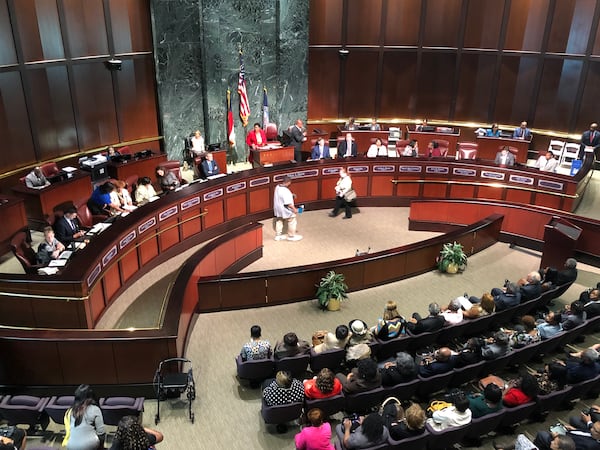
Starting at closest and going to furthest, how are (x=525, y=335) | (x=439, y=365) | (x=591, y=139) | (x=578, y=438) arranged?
(x=578, y=438), (x=439, y=365), (x=525, y=335), (x=591, y=139)

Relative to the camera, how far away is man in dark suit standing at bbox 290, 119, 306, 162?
16.4 meters

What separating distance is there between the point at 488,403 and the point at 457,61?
15.0 metres

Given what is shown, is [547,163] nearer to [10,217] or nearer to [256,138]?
[256,138]

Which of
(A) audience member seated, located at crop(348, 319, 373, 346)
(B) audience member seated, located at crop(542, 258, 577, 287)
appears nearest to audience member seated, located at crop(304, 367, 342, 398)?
(A) audience member seated, located at crop(348, 319, 373, 346)

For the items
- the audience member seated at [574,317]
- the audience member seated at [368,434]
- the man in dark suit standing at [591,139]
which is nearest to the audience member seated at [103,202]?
the audience member seated at [368,434]

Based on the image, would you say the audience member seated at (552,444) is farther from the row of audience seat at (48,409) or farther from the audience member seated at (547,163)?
the audience member seated at (547,163)

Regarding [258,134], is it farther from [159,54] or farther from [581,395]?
[581,395]

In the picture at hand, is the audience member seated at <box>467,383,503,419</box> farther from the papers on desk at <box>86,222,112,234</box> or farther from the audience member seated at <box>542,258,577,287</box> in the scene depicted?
the papers on desk at <box>86,222,112,234</box>

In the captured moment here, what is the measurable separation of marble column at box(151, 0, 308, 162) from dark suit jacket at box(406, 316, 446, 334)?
1093 centimetres

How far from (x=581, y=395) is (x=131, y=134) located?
13.5m

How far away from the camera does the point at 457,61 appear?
18797 millimetres

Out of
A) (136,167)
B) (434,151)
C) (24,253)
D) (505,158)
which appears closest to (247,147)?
(136,167)

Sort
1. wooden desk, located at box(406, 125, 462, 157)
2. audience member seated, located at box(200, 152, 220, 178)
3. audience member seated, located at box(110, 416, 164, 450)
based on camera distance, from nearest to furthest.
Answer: audience member seated, located at box(110, 416, 164, 450) → audience member seated, located at box(200, 152, 220, 178) → wooden desk, located at box(406, 125, 462, 157)

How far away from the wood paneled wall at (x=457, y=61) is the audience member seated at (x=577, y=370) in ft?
41.3
